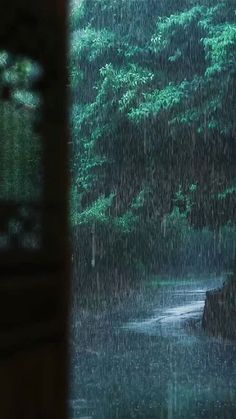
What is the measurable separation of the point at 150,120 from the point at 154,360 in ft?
12.0

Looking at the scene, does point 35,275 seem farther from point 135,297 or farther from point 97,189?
point 135,297

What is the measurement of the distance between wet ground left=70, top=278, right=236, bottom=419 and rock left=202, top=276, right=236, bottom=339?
173 mm

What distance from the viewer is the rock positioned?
8297 millimetres

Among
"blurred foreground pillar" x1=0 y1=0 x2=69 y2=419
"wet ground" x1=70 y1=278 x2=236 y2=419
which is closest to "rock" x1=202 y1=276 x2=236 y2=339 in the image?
"wet ground" x1=70 y1=278 x2=236 y2=419

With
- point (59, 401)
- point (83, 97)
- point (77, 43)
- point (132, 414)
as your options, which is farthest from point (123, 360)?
point (59, 401)

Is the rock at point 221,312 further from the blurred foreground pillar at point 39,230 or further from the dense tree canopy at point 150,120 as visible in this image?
the blurred foreground pillar at point 39,230

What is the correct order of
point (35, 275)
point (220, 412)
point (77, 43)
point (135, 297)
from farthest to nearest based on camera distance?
point (135, 297), point (77, 43), point (220, 412), point (35, 275)

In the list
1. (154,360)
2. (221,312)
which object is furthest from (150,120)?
(154,360)

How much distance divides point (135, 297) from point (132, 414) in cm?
351

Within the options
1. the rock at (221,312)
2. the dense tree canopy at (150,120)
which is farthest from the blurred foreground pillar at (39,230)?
the rock at (221,312)

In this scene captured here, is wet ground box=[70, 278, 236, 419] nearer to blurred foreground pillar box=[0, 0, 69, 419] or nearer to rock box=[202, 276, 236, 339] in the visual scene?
rock box=[202, 276, 236, 339]

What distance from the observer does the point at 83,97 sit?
9.51m

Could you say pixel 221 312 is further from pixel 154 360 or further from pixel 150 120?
pixel 150 120

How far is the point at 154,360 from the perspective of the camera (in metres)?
10.0
